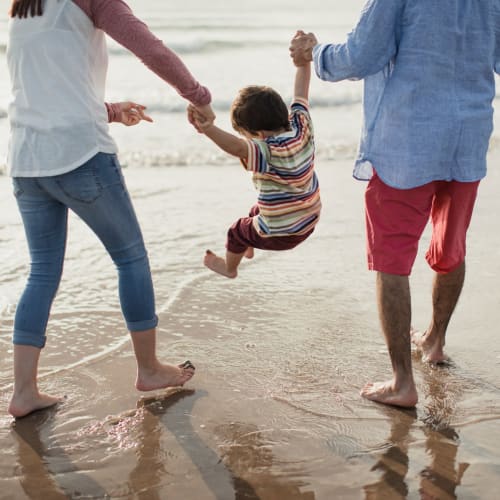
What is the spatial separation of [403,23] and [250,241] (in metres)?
1.22

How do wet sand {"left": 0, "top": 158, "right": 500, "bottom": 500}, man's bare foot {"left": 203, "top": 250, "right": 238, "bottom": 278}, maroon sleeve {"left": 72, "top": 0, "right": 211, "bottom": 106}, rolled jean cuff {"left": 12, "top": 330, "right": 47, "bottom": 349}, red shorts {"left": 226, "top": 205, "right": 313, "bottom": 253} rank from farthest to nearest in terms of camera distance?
man's bare foot {"left": 203, "top": 250, "right": 238, "bottom": 278} < red shorts {"left": 226, "top": 205, "right": 313, "bottom": 253} < rolled jean cuff {"left": 12, "top": 330, "right": 47, "bottom": 349} < maroon sleeve {"left": 72, "top": 0, "right": 211, "bottom": 106} < wet sand {"left": 0, "top": 158, "right": 500, "bottom": 500}

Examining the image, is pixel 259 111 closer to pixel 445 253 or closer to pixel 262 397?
pixel 445 253

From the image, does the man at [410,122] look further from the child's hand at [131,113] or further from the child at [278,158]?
the child's hand at [131,113]

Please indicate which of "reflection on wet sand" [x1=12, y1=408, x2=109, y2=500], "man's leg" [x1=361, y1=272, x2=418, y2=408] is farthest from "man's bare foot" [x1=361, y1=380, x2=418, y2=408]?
"reflection on wet sand" [x1=12, y1=408, x2=109, y2=500]

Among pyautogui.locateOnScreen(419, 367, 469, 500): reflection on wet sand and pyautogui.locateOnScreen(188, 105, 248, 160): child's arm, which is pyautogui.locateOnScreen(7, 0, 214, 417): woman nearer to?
pyautogui.locateOnScreen(188, 105, 248, 160): child's arm

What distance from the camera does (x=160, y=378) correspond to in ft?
11.5

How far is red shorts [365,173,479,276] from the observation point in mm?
3445

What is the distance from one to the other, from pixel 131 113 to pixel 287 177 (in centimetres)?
72

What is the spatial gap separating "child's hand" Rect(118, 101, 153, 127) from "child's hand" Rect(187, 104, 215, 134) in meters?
0.35

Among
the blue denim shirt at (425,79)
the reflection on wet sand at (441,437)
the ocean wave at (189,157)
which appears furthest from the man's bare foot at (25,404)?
the ocean wave at (189,157)

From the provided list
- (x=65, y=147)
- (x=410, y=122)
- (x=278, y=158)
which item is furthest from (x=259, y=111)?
(x=65, y=147)

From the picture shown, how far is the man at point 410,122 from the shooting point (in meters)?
3.25

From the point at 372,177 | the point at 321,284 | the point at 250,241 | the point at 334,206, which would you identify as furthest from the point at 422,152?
the point at 334,206

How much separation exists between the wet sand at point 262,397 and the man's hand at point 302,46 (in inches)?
52.7
